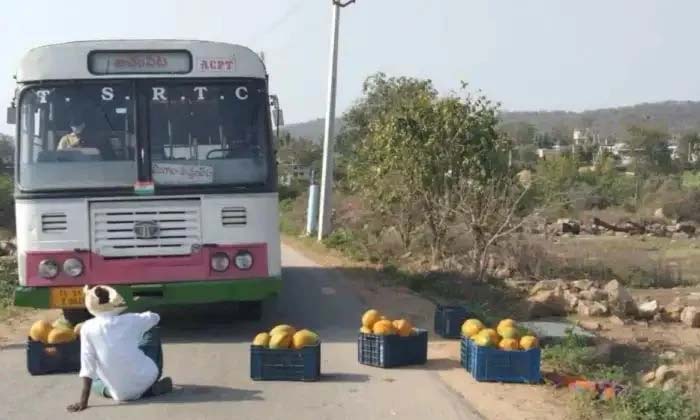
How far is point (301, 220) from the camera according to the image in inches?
1384

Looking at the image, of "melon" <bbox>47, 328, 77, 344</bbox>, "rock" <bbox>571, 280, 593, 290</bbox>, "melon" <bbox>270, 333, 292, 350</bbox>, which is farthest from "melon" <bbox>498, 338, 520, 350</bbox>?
"rock" <bbox>571, 280, 593, 290</bbox>

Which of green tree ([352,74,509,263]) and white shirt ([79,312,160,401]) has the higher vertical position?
green tree ([352,74,509,263])

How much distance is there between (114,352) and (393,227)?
14.3m

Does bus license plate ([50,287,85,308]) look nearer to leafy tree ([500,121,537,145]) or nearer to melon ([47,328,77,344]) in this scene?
melon ([47,328,77,344])

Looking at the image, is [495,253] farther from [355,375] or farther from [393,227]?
[355,375]

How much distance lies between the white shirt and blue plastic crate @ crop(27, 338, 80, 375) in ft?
4.22

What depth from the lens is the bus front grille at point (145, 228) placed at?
30.7 ft

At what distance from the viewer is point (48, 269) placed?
9328mm

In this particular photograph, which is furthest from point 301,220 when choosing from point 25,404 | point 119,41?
point 25,404

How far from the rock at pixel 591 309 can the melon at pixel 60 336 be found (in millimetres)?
6656

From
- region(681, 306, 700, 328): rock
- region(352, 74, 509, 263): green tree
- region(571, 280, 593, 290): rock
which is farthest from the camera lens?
region(352, 74, 509, 263): green tree

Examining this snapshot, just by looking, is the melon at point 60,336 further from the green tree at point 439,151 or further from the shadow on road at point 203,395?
the green tree at point 439,151

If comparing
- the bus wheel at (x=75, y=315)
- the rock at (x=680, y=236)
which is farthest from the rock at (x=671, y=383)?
the rock at (x=680, y=236)

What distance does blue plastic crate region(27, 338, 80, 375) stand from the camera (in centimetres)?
827
